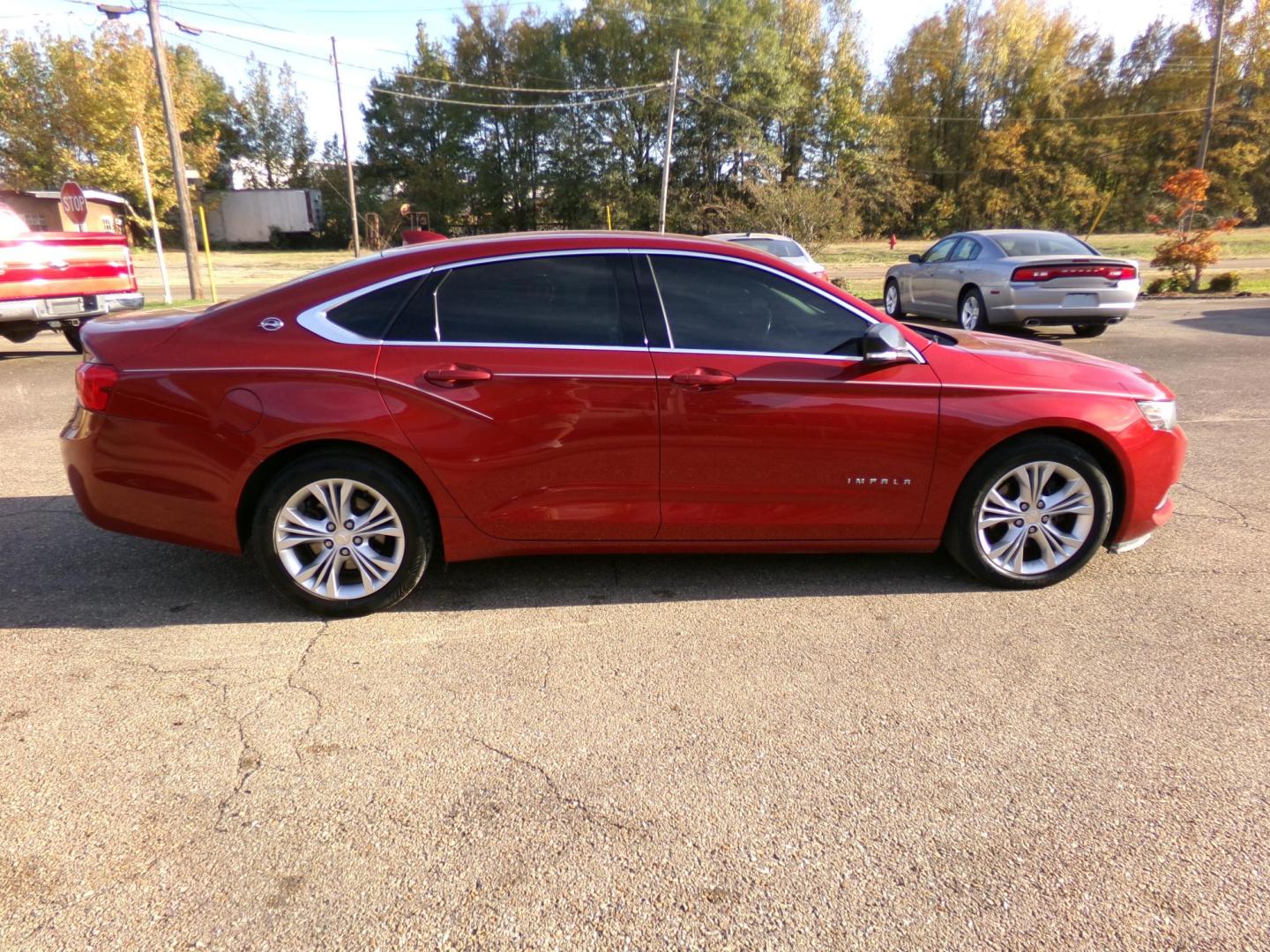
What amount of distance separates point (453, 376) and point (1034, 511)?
274 cm

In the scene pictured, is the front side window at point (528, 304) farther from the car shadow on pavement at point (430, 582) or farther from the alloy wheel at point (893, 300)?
the alloy wheel at point (893, 300)

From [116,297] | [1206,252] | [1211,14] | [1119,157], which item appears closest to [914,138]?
[1119,157]

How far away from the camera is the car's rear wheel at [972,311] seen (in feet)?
39.5

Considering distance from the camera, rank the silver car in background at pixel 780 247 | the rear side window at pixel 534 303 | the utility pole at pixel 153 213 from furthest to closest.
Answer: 1. the utility pole at pixel 153 213
2. the silver car in background at pixel 780 247
3. the rear side window at pixel 534 303

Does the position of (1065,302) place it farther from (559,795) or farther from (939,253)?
(559,795)

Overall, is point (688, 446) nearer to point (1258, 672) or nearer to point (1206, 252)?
point (1258, 672)

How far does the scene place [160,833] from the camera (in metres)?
2.47

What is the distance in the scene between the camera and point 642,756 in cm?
284

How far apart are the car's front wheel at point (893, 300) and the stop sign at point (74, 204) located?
43.5 ft

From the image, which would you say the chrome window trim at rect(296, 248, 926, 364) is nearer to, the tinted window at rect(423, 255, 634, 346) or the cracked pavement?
the tinted window at rect(423, 255, 634, 346)

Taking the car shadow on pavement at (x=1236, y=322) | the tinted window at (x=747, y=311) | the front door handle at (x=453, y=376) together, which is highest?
the tinted window at (x=747, y=311)

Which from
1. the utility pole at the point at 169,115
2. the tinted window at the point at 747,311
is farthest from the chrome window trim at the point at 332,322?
the utility pole at the point at 169,115

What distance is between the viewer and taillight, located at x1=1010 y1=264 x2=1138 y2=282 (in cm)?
1140

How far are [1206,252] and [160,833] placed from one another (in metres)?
21.5
